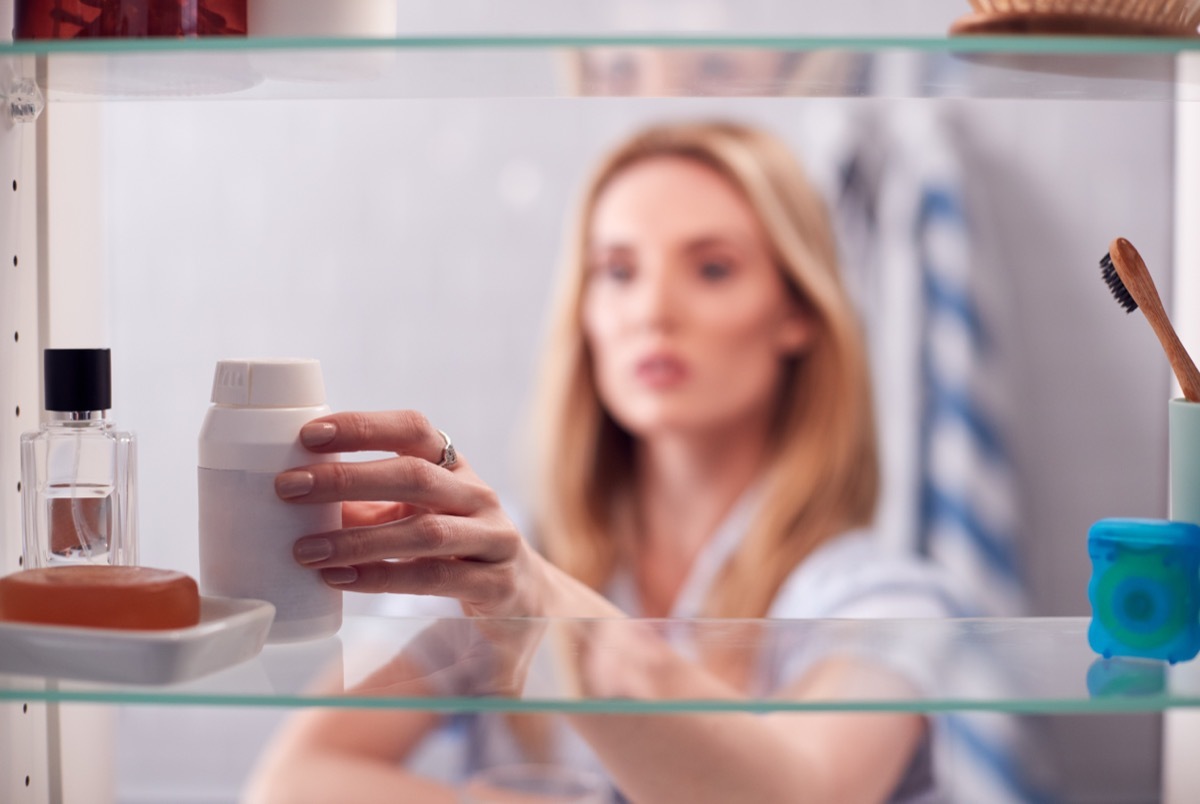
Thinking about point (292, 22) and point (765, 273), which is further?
point (765, 273)

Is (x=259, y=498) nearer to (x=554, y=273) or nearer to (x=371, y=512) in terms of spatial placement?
(x=371, y=512)

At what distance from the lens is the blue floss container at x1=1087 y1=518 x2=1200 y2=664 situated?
0.35m

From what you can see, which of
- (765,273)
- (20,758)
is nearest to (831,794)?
(20,758)

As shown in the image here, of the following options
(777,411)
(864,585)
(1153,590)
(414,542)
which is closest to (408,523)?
(414,542)

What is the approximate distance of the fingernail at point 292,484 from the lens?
1.13 feet

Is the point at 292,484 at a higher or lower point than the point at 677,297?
lower

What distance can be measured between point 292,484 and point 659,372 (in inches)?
37.0

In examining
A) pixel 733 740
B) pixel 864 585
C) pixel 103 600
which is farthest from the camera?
pixel 864 585

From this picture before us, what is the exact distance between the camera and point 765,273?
1.28m

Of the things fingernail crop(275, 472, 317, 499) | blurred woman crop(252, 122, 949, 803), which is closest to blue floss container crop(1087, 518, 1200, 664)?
fingernail crop(275, 472, 317, 499)

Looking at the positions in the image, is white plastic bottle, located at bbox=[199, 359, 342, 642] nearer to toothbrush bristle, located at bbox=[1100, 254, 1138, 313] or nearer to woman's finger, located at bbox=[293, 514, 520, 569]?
woman's finger, located at bbox=[293, 514, 520, 569]

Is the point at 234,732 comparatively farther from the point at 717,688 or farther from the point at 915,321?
the point at 717,688

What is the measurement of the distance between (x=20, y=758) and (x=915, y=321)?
964 mm

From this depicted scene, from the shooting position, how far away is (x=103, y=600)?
0.32 meters
